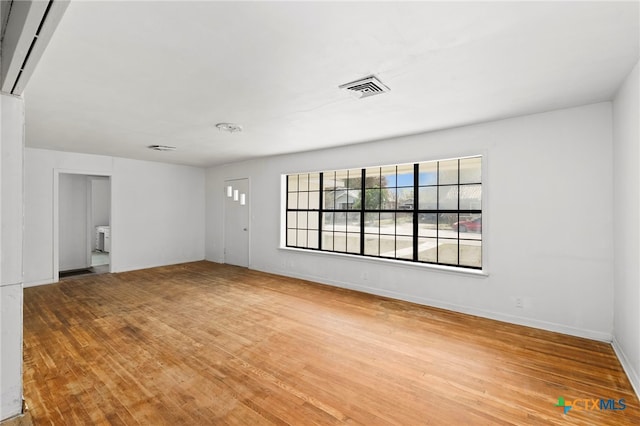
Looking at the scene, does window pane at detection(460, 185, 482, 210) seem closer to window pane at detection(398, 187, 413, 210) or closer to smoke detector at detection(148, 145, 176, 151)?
window pane at detection(398, 187, 413, 210)

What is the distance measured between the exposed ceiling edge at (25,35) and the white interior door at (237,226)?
16.7 ft

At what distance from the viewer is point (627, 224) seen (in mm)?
2633

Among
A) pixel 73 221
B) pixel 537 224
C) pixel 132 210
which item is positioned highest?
pixel 132 210

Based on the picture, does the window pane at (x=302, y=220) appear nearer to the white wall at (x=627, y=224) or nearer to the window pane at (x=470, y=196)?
the window pane at (x=470, y=196)

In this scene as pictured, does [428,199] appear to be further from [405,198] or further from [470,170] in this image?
[405,198]

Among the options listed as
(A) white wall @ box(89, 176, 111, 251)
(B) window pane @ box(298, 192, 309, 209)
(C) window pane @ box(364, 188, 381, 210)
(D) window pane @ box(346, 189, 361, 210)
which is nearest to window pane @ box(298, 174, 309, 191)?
(B) window pane @ box(298, 192, 309, 209)

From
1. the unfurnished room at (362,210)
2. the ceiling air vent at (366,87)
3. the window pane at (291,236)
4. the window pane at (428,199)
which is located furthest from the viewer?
the window pane at (428,199)

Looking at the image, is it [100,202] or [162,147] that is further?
[100,202]

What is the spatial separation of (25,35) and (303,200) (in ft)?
17.1

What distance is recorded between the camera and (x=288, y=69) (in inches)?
95.1

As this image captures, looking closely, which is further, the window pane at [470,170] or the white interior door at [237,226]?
the window pane at [470,170]

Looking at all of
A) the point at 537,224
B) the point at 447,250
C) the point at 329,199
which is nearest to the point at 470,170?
the point at 447,250

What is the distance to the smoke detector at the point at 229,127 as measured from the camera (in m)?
4.01

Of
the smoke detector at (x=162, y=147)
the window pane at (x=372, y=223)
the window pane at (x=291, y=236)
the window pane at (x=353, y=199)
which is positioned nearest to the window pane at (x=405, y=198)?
the window pane at (x=353, y=199)
